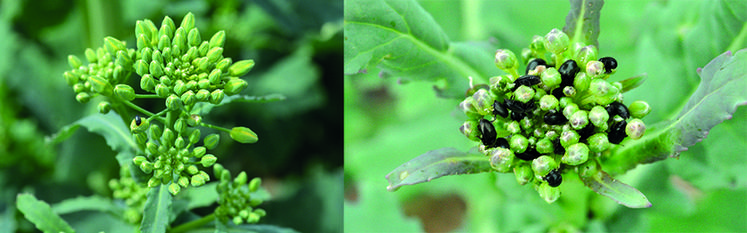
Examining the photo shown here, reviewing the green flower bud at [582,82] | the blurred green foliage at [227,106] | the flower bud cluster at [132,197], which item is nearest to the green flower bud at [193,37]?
the flower bud cluster at [132,197]

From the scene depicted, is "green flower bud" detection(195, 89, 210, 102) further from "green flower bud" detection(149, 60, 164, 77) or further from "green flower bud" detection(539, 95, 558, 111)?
"green flower bud" detection(539, 95, 558, 111)

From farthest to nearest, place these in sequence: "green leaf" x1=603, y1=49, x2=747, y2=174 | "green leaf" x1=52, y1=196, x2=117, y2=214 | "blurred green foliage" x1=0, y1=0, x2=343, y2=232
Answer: "blurred green foliage" x1=0, y1=0, x2=343, y2=232, "green leaf" x1=52, y1=196, x2=117, y2=214, "green leaf" x1=603, y1=49, x2=747, y2=174

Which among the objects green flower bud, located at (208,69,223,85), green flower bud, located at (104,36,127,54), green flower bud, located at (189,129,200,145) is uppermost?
green flower bud, located at (104,36,127,54)

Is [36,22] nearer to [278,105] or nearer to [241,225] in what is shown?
[278,105]

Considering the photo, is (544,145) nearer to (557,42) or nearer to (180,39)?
(557,42)

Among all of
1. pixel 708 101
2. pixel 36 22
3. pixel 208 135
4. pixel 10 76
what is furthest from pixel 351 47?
pixel 36 22

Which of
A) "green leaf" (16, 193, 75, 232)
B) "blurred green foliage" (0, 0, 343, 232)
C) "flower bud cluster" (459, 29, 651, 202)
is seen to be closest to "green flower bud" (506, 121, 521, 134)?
"flower bud cluster" (459, 29, 651, 202)
